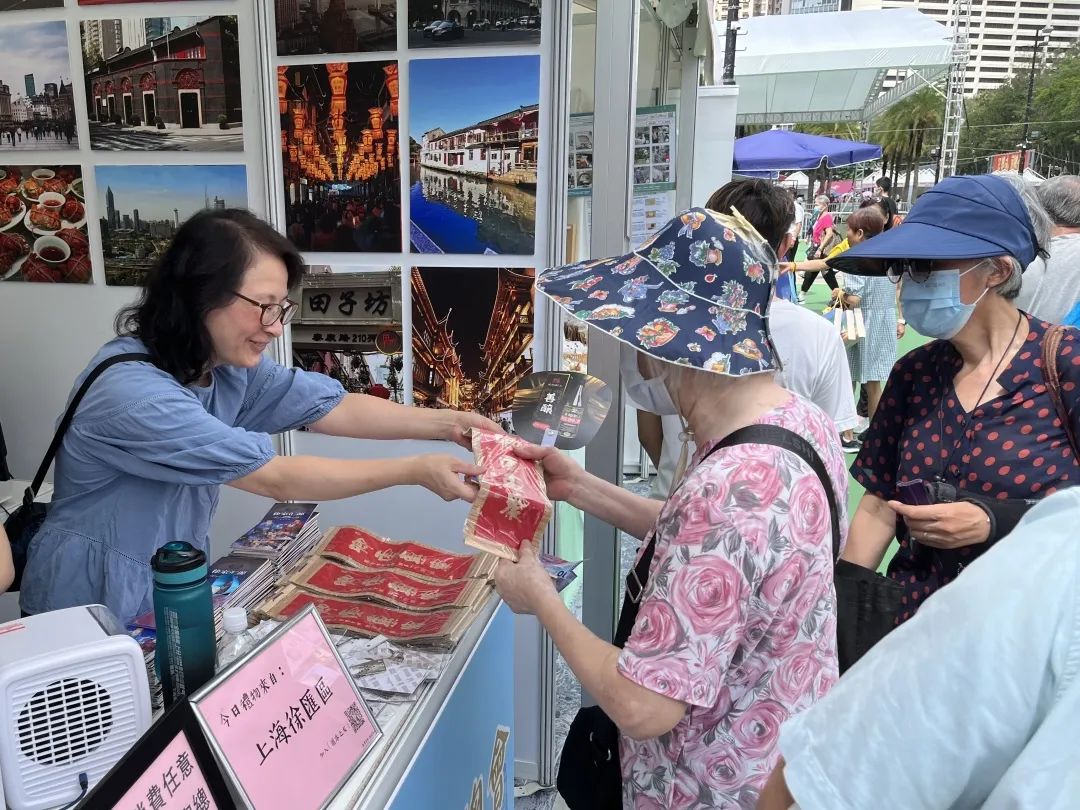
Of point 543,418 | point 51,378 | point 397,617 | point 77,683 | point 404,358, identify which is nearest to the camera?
point 77,683

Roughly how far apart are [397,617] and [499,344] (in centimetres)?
102

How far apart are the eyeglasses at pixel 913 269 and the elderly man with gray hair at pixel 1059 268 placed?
150 cm

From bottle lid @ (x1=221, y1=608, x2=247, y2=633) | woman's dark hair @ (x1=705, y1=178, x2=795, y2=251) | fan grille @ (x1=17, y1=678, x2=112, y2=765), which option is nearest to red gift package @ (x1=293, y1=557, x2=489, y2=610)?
bottle lid @ (x1=221, y1=608, x2=247, y2=633)

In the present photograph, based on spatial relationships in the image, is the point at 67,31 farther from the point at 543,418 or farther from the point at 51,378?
the point at 543,418

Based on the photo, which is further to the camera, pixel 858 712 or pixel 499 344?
pixel 499 344

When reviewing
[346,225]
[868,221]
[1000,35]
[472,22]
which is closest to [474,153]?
[472,22]

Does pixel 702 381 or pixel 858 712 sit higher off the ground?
pixel 702 381

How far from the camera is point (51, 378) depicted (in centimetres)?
274

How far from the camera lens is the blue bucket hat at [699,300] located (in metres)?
1.05

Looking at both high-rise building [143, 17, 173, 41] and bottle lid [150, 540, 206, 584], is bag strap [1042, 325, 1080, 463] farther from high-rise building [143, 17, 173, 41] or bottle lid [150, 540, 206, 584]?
high-rise building [143, 17, 173, 41]

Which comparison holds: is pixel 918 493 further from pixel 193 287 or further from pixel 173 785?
pixel 193 287

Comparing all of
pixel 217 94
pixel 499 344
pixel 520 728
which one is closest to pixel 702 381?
pixel 499 344

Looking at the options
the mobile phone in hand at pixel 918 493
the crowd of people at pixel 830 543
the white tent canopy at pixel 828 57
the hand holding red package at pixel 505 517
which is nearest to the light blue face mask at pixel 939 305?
the crowd of people at pixel 830 543

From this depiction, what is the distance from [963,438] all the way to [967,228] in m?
0.45
